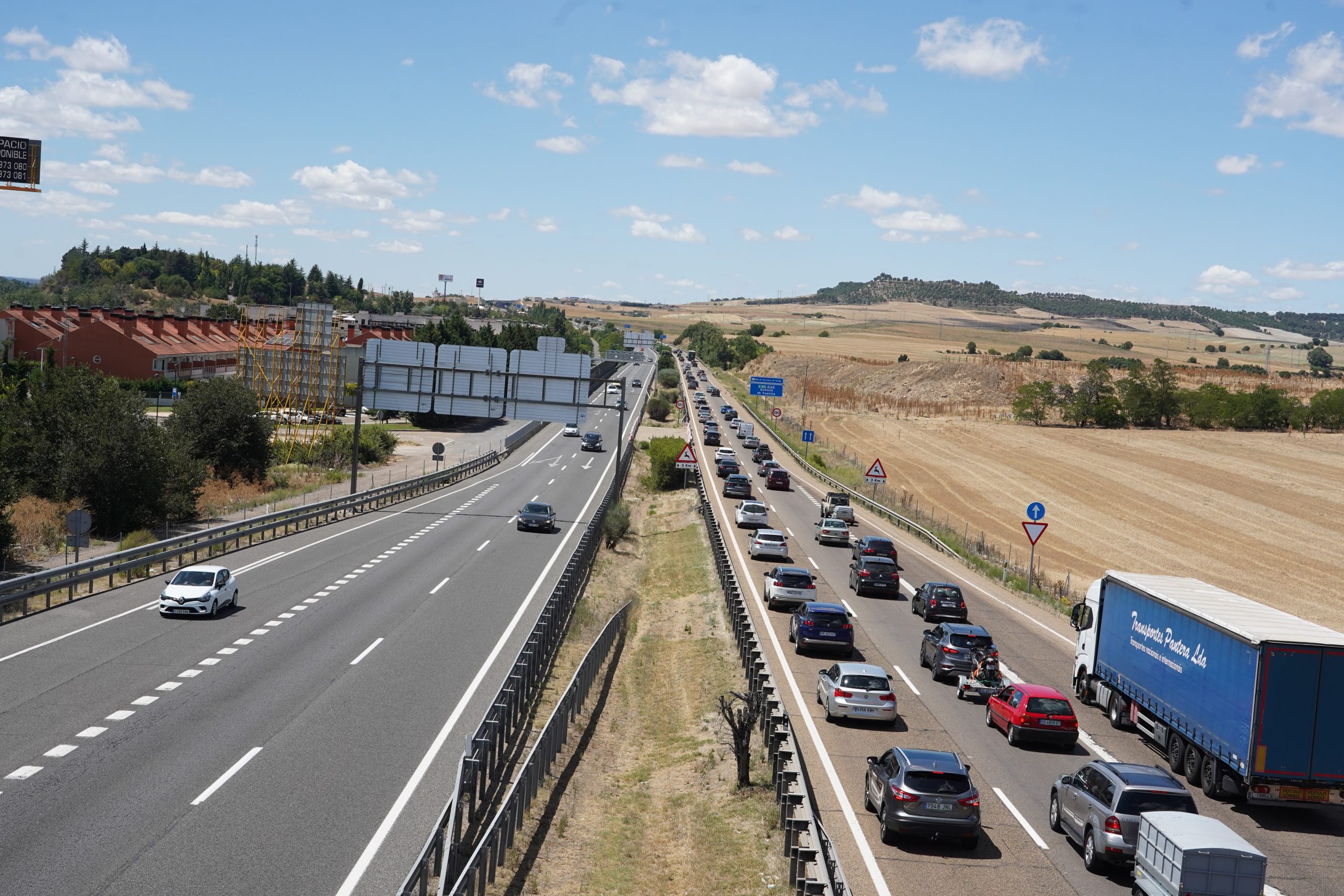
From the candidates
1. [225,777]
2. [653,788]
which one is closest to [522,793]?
[225,777]

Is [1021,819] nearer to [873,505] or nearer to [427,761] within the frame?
[427,761]

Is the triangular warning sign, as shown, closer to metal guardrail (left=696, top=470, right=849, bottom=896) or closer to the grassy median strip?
the grassy median strip

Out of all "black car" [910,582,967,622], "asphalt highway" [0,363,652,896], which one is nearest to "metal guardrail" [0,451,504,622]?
"asphalt highway" [0,363,652,896]

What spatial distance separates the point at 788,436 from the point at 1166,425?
44.3 m

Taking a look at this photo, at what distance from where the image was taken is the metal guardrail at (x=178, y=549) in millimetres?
26547

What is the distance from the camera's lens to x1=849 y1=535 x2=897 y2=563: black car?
4066 cm

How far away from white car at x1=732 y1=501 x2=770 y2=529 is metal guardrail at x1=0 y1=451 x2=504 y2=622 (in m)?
16.8

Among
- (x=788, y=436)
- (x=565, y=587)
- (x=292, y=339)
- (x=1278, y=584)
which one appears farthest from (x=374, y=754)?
(x=788, y=436)

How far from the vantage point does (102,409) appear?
4462cm

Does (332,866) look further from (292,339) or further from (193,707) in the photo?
(292,339)

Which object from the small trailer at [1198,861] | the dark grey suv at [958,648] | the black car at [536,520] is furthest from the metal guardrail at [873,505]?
the small trailer at [1198,861]

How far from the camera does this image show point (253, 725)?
1861cm

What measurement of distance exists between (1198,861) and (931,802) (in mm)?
3859

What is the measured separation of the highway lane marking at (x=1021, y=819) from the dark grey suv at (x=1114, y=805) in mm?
434
